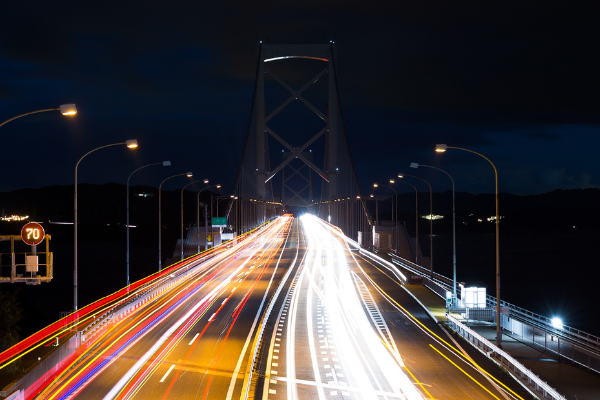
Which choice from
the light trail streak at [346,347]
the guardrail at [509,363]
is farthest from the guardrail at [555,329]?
the light trail streak at [346,347]

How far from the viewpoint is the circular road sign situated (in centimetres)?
2009

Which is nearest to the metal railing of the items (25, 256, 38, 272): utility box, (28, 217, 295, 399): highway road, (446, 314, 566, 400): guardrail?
(446, 314, 566, 400): guardrail

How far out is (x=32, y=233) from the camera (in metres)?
20.2

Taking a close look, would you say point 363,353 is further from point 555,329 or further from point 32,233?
point 555,329

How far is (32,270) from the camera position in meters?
21.9

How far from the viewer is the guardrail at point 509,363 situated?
50.7 ft

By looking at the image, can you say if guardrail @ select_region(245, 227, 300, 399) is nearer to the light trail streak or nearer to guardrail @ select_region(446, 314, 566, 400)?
the light trail streak

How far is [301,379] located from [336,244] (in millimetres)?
67543

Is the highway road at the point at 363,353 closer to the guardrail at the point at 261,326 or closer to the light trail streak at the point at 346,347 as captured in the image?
the light trail streak at the point at 346,347

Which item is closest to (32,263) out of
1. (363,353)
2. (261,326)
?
(261,326)

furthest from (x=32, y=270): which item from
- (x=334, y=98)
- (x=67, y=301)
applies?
(x=334, y=98)

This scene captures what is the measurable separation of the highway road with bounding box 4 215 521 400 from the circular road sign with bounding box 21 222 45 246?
135 inches

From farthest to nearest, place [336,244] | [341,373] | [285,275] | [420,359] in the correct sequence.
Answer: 1. [336,244]
2. [285,275]
3. [420,359]
4. [341,373]

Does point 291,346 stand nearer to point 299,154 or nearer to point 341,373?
point 341,373
